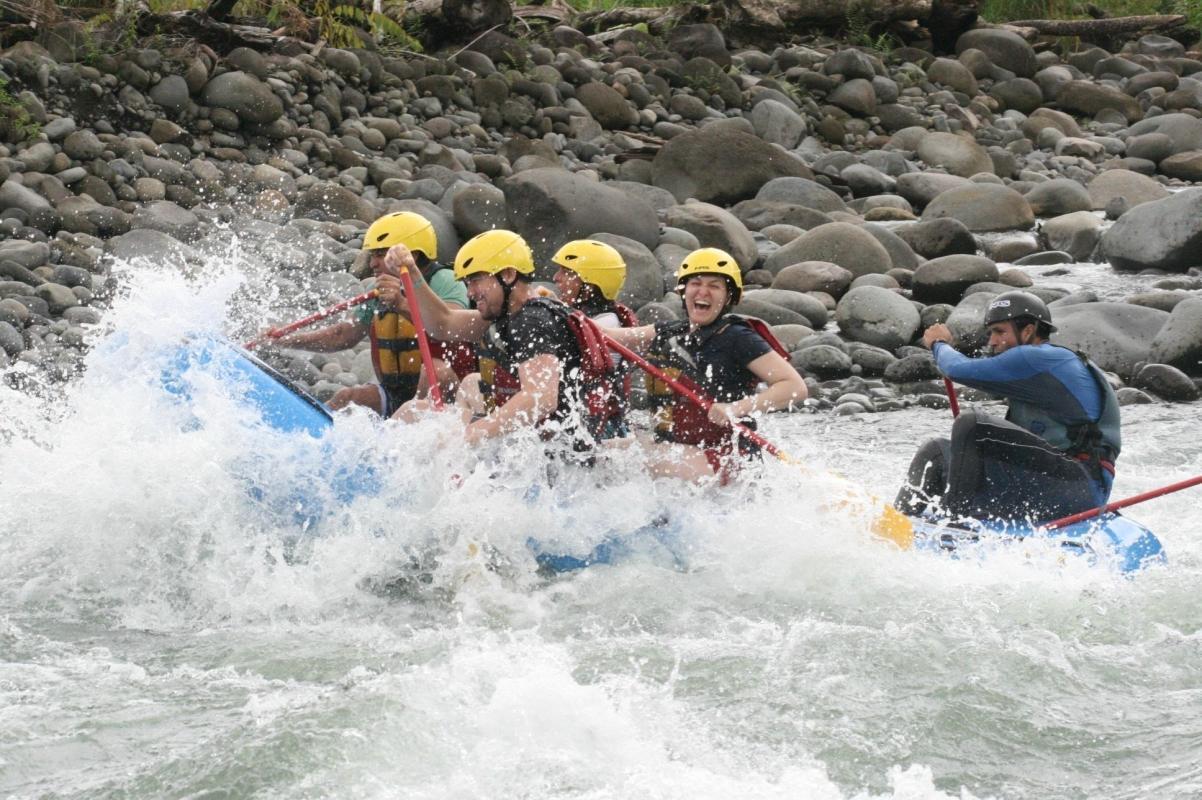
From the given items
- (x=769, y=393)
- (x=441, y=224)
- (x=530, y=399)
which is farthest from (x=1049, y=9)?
(x=530, y=399)

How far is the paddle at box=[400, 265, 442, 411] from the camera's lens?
6.68m

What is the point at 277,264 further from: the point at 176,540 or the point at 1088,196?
the point at 1088,196

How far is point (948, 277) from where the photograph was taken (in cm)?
1278

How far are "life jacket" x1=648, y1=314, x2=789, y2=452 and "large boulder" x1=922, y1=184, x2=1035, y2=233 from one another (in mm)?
9036

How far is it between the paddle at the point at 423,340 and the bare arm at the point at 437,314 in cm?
12

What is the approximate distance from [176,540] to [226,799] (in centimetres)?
215

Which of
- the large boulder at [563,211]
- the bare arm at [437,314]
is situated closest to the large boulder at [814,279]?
the large boulder at [563,211]

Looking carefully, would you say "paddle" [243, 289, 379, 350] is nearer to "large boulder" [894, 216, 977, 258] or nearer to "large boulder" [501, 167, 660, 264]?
"large boulder" [501, 167, 660, 264]

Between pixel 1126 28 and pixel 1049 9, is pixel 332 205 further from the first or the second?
pixel 1049 9

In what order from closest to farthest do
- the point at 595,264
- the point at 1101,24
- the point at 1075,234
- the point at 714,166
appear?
the point at 595,264
the point at 1075,234
the point at 714,166
the point at 1101,24

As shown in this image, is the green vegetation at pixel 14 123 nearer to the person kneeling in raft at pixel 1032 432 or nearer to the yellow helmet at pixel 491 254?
the yellow helmet at pixel 491 254

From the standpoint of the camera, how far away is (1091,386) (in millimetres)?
6809

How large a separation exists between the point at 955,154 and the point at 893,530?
1240 cm

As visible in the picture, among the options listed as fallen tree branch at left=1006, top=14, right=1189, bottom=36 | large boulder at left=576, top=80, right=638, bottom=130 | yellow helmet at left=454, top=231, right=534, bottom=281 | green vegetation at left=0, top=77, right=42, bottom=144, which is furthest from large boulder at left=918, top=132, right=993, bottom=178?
yellow helmet at left=454, top=231, right=534, bottom=281
